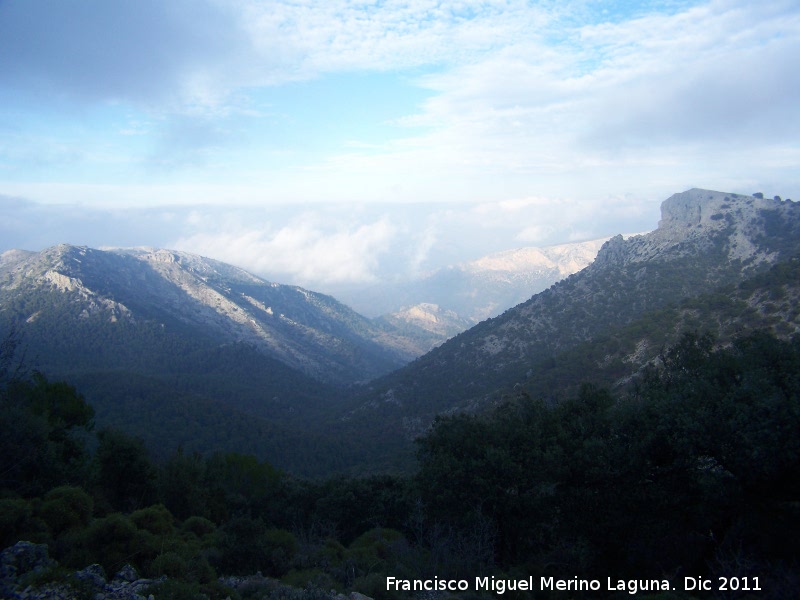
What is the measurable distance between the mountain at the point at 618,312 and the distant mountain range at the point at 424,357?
0.88ft

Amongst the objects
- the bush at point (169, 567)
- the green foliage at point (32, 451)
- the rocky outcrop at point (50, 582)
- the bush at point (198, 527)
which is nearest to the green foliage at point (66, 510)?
the rocky outcrop at point (50, 582)

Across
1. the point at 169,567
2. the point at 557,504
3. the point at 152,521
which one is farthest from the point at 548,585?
the point at 152,521

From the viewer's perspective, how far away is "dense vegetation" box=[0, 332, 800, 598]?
43.7 ft

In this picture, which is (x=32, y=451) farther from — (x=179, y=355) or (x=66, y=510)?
(x=179, y=355)

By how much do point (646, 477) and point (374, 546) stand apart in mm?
10065

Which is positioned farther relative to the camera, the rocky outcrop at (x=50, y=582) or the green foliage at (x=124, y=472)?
the green foliage at (x=124, y=472)

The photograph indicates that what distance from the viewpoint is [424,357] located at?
3819 inches

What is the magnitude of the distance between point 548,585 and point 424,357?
3274 inches

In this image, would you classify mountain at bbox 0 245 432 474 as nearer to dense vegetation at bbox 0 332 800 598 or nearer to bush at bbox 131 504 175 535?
bush at bbox 131 504 175 535

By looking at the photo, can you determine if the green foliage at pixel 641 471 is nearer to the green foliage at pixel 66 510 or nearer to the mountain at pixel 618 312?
the green foliage at pixel 66 510

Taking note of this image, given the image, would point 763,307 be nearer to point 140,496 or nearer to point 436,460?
point 436,460

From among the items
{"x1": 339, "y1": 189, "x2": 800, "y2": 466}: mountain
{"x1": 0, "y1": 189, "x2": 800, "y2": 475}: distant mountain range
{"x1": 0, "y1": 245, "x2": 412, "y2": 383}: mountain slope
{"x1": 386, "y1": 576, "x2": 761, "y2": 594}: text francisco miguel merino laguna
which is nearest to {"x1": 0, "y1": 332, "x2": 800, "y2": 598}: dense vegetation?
{"x1": 386, "y1": 576, "x2": 761, "y2": 594}: text francisco miguel merino laguna

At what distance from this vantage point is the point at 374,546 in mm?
18469

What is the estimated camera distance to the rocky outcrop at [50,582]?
10305 mm
